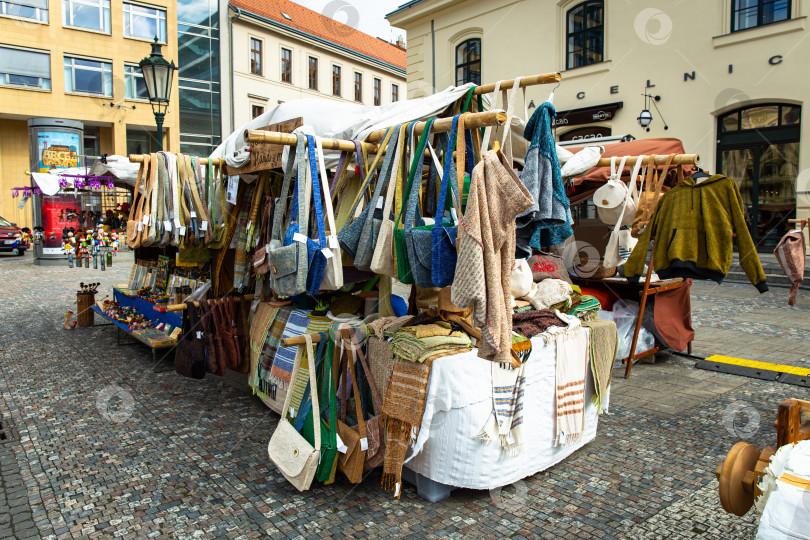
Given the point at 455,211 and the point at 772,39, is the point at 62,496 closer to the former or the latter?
the point at 455,211

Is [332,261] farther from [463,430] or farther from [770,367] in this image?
[770,367]

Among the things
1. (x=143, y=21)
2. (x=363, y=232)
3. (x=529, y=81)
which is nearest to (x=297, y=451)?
Result: (x=363, y=232)

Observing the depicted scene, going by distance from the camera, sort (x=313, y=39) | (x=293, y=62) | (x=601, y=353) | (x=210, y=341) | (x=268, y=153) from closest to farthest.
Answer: (x=601, y=353) → (x=268, y=153) → (x=210, y=341) → (x=293, y=62) → (x=313, y=39)

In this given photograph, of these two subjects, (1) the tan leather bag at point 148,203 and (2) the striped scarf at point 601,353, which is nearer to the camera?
(2) the striped scarf at point 601,353

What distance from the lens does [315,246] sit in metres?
3.37

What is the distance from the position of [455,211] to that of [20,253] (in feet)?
79.0

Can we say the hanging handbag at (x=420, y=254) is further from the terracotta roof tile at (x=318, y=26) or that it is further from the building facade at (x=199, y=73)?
the terracotta roof tile at (x=318, y=26)

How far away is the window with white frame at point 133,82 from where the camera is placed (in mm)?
25031

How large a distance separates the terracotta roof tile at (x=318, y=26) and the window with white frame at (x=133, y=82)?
5.86 m

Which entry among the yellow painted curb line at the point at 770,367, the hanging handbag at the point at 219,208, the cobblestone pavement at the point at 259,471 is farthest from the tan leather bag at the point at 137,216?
the yellow painted curb line at the point at 770,367

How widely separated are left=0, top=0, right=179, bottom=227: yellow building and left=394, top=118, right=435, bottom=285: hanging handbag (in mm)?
23497

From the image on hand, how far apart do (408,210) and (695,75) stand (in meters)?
13.3

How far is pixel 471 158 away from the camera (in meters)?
3.14

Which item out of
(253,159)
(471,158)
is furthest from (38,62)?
(471,158)
